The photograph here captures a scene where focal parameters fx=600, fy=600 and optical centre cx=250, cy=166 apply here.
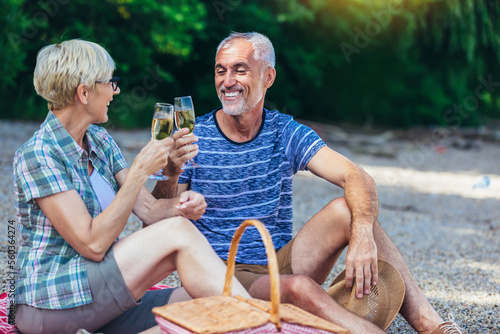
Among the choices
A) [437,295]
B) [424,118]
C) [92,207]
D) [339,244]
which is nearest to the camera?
[92,207]

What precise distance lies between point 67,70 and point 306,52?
48.4 feet

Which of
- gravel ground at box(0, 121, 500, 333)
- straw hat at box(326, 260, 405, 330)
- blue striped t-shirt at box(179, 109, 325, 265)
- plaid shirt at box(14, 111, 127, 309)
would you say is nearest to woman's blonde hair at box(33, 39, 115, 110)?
plaid shirt at box(14, 111, 127, 309)

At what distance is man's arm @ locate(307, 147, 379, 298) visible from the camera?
265cm

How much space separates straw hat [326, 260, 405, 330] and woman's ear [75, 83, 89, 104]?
1.40 meters

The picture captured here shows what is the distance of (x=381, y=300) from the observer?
107 inches

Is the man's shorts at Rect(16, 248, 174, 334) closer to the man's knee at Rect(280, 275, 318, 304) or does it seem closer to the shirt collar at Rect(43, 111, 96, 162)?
the shirt collar at Rect(43, 111, 96, 162)

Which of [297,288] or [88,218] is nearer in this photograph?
[88,218]

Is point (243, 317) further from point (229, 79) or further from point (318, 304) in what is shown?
point (229, 79)

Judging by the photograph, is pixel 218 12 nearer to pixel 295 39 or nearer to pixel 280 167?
pixel 295 39

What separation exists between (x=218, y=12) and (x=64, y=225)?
1267cm

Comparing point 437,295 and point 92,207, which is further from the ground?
point 92,207

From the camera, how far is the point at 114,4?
12.3 m

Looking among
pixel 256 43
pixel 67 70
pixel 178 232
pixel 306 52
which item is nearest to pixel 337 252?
pixel 178 232

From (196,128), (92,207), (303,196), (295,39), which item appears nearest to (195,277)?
(92,207)
